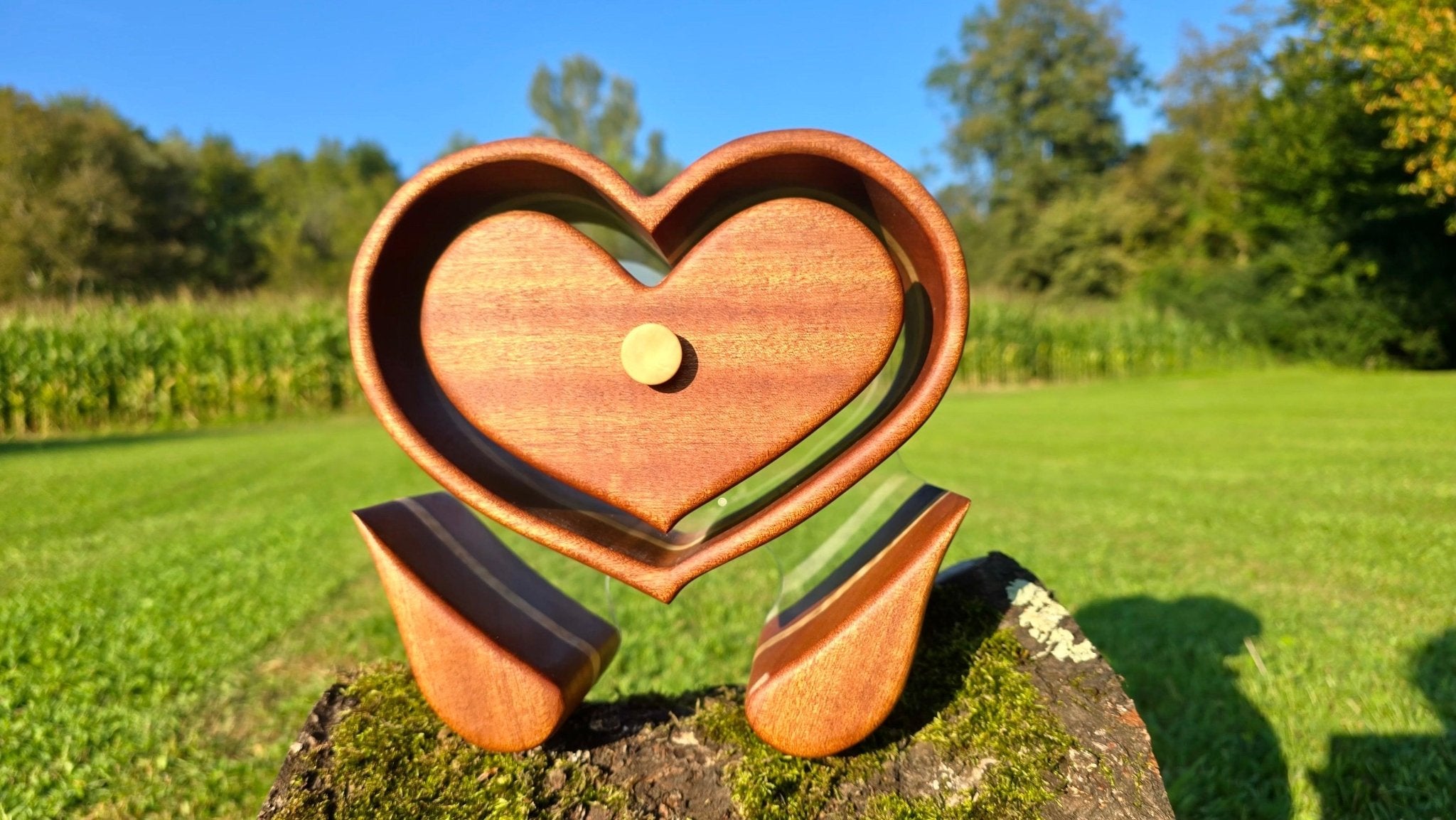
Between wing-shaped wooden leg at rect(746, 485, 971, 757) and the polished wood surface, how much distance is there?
273mm

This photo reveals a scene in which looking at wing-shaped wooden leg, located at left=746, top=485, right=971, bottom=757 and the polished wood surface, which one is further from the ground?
the polished wood surface

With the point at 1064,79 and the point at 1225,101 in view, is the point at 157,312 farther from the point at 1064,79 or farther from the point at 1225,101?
the point at 1064,79

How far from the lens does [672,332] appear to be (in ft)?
4.17

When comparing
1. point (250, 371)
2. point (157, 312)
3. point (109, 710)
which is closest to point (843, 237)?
point (109, 710)

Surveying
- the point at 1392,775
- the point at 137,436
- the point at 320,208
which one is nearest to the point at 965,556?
the point at 1392,775

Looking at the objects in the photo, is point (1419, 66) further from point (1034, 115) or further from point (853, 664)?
point (1034, 115)

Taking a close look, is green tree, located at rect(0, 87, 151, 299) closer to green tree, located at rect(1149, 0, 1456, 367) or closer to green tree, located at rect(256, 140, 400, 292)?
green tree, located at rect(256, 140, 400, 292)

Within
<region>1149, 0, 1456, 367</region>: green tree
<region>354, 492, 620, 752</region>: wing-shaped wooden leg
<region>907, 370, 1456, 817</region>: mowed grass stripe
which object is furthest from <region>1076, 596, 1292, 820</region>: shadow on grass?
<region>1149, 0, 1456, 367</region>: green tree

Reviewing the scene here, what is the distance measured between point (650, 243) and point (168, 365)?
14371mm

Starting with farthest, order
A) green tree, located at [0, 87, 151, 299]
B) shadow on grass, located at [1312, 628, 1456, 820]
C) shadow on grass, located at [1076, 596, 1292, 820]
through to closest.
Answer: green tree, located at [0, 87, 151, 299] < shadow on grass, located at [1076, 596, 1292, 820] < shadow on grass, located at [1312, 628, 1456, 820]

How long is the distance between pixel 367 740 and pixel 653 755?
0.49 m

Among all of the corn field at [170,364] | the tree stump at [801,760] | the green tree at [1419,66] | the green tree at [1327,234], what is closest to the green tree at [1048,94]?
the green tree at [1327,234]

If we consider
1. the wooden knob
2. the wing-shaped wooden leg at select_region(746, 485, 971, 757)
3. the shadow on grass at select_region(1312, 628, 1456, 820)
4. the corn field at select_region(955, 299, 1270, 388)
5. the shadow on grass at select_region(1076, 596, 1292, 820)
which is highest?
the corn field at select_region(955, 299, 1270, 388)

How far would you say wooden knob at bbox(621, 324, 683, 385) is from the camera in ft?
4.09
